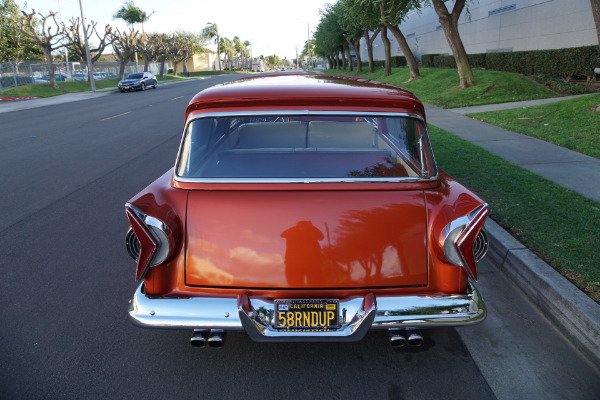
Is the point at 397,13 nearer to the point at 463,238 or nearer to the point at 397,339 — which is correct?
the point at 463,238

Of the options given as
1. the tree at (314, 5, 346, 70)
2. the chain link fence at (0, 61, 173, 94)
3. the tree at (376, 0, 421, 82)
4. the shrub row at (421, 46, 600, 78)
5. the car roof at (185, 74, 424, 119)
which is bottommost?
the car roof at (185, 74, 424, 119)

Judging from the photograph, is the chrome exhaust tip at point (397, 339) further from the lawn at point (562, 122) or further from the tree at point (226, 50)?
the tree at point (226, 50)

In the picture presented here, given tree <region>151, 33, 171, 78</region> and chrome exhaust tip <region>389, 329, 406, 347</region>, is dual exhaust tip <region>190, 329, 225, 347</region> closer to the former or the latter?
chrome exhaust tip <region>389, 329, 406, 347</region>

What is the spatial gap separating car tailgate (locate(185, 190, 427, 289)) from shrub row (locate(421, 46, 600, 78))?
16.4 m

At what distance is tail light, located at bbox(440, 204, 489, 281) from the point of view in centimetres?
265

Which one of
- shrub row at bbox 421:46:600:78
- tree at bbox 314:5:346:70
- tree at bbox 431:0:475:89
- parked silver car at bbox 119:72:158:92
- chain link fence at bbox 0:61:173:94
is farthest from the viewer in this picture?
tree at bbox 314:5:346:70

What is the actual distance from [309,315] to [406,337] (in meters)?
0.59

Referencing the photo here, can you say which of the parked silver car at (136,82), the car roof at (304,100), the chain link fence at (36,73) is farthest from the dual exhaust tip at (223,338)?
the parked silver car at (136,82)

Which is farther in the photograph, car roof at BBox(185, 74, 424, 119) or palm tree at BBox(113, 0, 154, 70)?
palm tree at BBox(113, 0, 154, 70)

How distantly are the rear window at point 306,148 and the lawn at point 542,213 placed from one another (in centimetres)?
171

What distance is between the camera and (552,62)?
17.5 metres

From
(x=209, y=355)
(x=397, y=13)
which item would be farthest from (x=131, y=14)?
(x=209, y=355)

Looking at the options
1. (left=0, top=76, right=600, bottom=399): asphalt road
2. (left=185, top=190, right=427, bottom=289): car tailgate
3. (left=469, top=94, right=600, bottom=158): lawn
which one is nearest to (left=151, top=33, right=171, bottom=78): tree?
(left=469, top=94, right=600, bottom=158): lawn

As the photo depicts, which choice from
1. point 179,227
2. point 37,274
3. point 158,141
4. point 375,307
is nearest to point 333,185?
point 375,307
